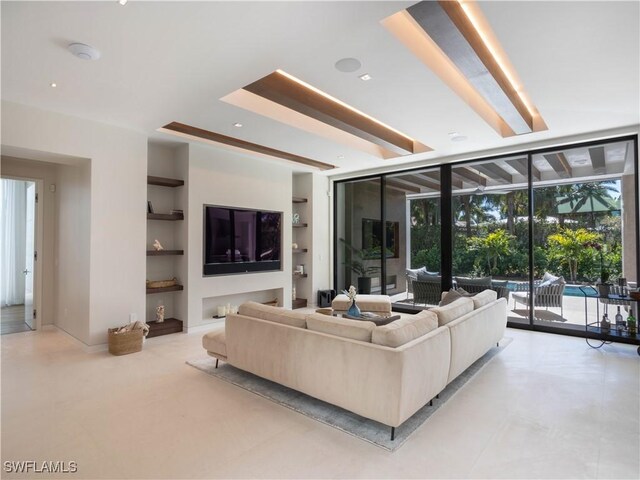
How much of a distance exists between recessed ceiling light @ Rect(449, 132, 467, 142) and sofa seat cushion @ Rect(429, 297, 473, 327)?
7.59 ft

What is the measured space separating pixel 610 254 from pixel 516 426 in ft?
11.8

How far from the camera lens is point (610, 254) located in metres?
4.84

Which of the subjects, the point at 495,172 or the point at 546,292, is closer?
the point at 546,292

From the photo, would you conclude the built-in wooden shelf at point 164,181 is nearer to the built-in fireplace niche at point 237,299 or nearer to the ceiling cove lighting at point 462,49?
the built-in fireplace niche at point 237,299

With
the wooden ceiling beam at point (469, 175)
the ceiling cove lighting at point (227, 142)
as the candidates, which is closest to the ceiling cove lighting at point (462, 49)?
the wooden ceiling beam at point (469, 175)

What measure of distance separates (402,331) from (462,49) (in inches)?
83.4

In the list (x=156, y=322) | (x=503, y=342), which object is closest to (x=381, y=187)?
(x=503, y=342)

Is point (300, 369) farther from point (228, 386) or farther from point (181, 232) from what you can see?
point (181, 232)

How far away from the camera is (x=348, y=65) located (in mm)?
Answer: 2891

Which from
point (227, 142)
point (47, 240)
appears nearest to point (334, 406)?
point (227, 142)

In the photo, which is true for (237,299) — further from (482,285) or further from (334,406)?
(482,285)

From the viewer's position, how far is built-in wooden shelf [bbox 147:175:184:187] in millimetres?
5010

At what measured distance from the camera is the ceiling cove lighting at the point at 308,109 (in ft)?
11.7

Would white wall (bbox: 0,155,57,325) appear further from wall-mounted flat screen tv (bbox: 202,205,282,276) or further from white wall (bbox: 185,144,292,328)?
wall-mounted flat screen tv (bbox: 202,205,282,276)
